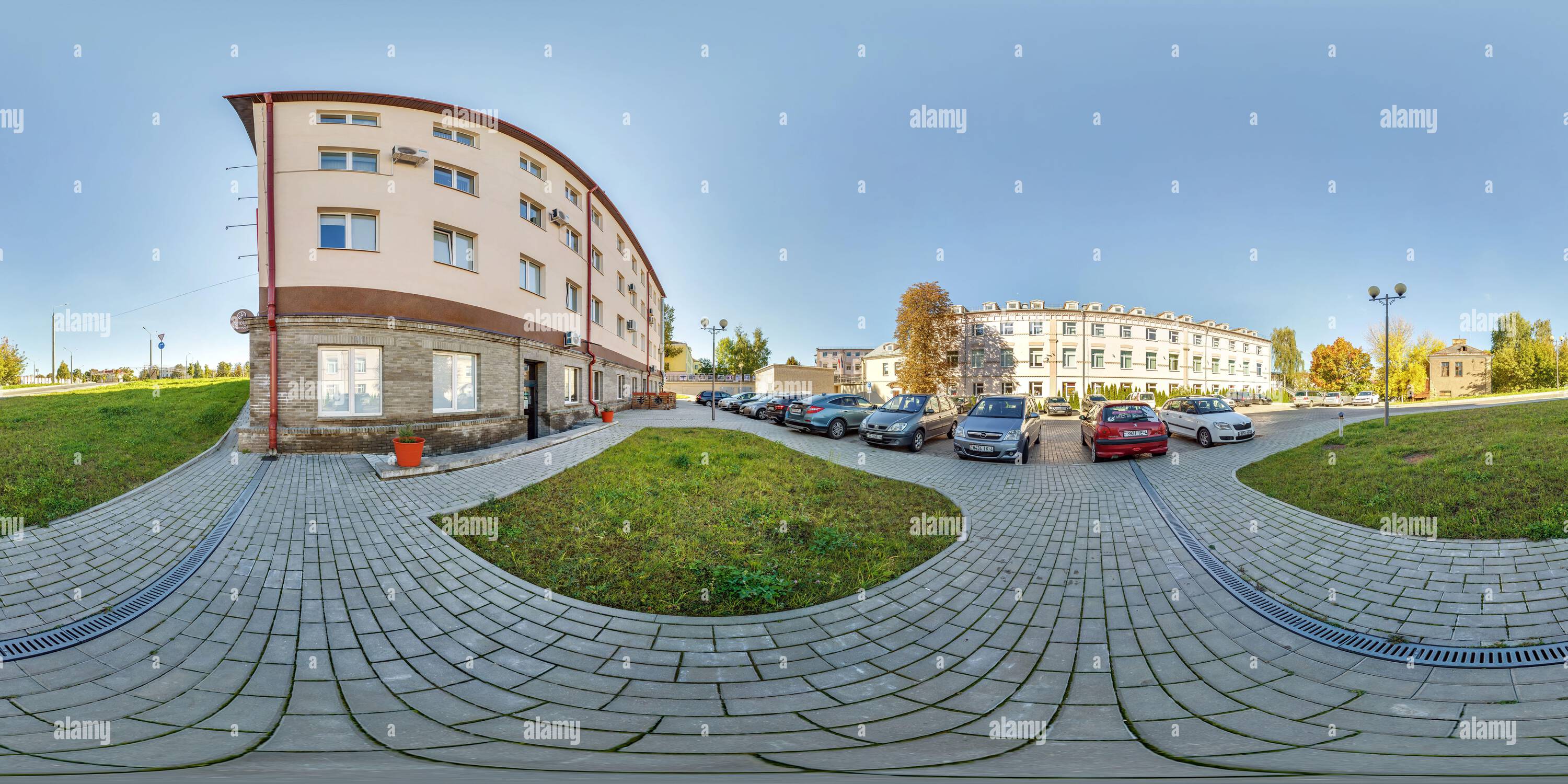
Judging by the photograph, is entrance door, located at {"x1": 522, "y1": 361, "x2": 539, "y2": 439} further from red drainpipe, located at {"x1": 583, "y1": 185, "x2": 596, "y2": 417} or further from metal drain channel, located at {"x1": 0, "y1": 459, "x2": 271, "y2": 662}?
metal drain channel, located at {"x1": 0, "y1": 459, "x2": 271, "y2": 662}

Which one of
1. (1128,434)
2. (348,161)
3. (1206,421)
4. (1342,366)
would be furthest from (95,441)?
(1342,366)

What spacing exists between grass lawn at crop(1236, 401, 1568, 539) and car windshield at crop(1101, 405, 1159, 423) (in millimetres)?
2021

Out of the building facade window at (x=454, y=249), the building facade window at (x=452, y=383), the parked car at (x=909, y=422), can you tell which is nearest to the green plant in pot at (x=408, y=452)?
the building facade window at (x=452, y=383)

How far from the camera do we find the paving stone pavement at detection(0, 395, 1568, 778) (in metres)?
2.84

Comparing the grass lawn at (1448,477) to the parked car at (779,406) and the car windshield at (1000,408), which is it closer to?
the car windshield at (1000,408)

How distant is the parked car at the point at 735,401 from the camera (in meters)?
31.3

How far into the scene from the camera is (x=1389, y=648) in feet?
12.2

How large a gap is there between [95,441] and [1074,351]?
170 ft

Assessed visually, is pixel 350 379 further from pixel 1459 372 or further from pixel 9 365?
pixel 1459 372

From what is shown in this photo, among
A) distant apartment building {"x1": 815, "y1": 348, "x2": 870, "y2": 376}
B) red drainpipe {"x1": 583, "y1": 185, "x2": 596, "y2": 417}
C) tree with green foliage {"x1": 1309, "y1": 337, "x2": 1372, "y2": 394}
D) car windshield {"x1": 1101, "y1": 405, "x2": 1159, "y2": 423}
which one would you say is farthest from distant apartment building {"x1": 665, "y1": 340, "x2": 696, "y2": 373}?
tree with green foliage {"x1": 1309, "y1": 337, "x2": 1372, "y2": 394}

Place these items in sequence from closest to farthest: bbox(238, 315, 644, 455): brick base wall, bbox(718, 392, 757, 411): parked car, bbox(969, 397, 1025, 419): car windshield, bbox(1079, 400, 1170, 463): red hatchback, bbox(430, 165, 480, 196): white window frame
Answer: bbox(1079, 400, 1170, 463): red hatchback → bbox(238, 315, 644, 455): brick base wall → bbox(969, 397, 1025, 419): car windshield → bbox(430, 165, 480, 196): white window frame → bbox(718, 392, 757, 411): parked car

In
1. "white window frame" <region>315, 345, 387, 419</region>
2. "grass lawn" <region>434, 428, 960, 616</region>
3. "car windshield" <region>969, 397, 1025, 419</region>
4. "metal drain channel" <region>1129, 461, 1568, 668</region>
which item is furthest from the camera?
"car windshield" <region>969, 397, 1025, 419</region>

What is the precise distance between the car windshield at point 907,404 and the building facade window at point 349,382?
1250 cm

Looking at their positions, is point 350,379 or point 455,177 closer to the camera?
point 350,379
